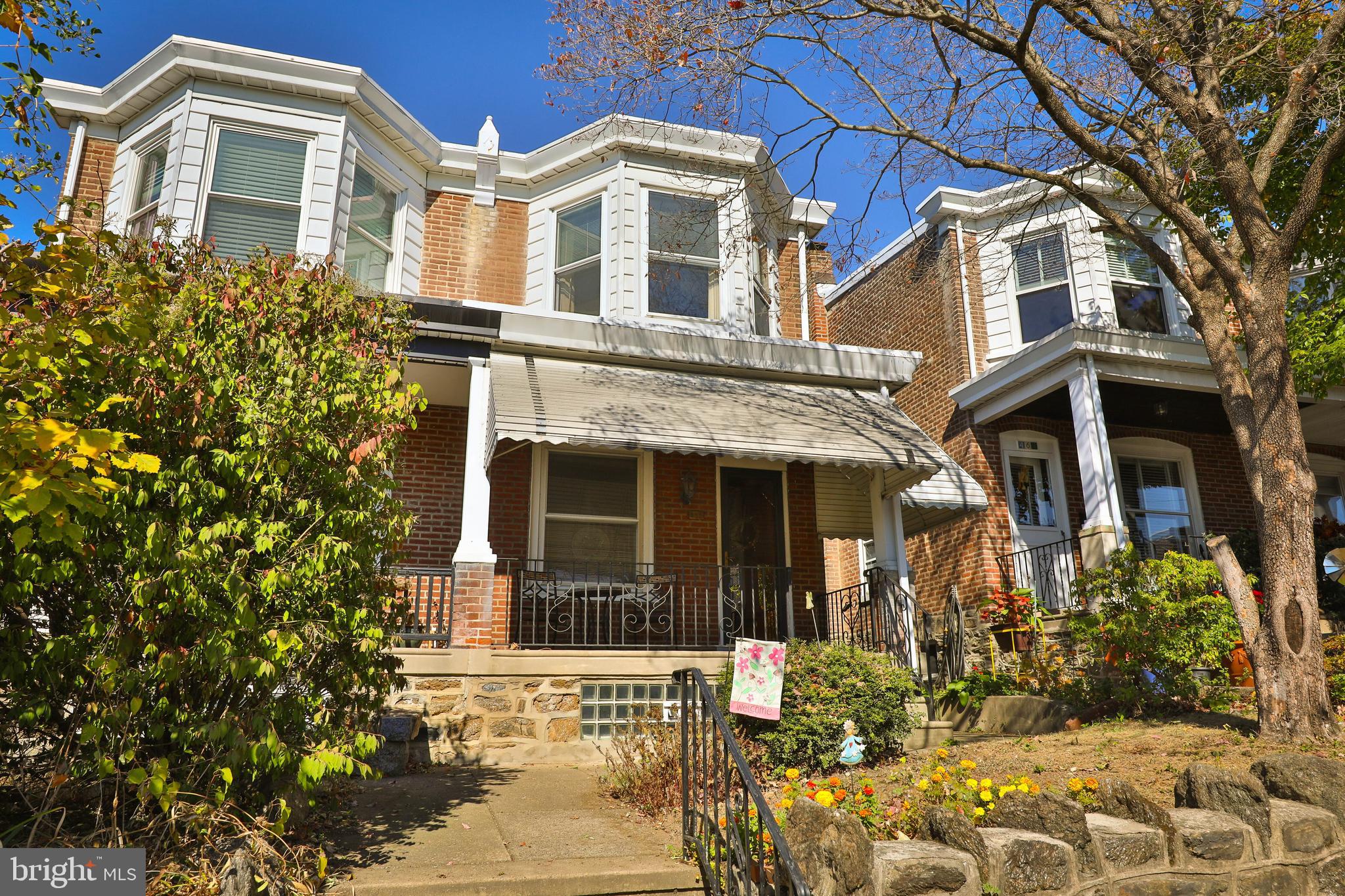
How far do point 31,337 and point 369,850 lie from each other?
2884mm

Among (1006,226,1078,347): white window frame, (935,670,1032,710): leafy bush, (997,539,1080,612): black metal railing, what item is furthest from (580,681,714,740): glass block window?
(1006,226,1078,347): white window frame

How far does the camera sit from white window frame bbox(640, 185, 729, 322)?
11.0 metres

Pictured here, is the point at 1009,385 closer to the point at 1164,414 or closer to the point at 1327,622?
the point at 1164,414

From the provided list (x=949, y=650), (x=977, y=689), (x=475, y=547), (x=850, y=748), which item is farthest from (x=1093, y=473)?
(x=475, y=547)

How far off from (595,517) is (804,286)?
15.6 ft

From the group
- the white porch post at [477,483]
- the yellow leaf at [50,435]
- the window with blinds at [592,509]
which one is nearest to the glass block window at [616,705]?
the white porch post at [477,483]

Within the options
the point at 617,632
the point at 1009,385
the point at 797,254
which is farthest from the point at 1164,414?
A: the point at 617,632

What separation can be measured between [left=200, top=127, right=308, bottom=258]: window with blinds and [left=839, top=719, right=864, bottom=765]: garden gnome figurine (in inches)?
296

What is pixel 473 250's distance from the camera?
11.6 metres

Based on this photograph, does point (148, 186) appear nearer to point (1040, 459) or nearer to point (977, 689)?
point (977, 689)

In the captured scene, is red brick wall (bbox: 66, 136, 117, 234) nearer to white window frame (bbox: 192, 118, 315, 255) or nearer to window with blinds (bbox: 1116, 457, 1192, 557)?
white window frame (bbox: 192, 118, 315, 255)

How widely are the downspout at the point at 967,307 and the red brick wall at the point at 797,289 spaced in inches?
90.8

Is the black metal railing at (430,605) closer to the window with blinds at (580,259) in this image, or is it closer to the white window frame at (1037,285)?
the window with blinds at (580,259)

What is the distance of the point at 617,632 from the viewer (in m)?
9.96
